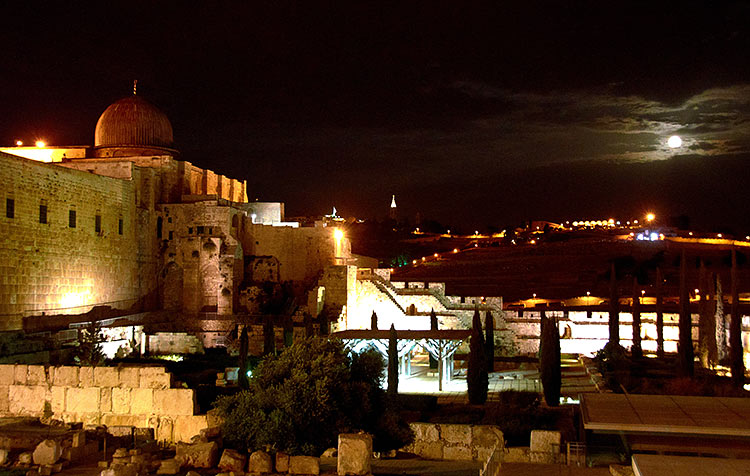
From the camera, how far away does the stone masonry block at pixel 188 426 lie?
11773 millimetres

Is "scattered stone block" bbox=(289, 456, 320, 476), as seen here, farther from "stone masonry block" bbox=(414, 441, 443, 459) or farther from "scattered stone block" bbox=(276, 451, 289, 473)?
"stone masonry block" bbox=(414, 441, 443, 459)

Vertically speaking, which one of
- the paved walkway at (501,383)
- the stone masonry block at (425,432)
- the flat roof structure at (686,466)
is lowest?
the paved walkway at (501,383)

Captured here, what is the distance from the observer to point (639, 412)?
1180 cm

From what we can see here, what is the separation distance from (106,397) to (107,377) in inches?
12.1

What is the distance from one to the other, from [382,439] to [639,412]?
4293mm

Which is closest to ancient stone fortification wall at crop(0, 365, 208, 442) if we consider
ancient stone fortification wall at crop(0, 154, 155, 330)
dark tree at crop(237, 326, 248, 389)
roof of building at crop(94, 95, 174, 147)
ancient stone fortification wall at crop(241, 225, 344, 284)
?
dark tree at crop(237, 326, 248, 389)

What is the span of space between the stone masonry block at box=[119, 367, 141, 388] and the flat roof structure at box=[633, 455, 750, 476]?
7.31 metres

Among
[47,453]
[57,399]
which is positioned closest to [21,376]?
[57,399]

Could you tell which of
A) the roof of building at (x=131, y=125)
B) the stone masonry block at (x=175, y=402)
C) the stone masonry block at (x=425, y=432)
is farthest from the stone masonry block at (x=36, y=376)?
the roof of building at (x=131, y=125)

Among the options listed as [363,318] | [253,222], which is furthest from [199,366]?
[253,222]

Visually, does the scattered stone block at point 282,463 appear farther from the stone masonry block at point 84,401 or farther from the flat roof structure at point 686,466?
the flat roof structure at point 686,466

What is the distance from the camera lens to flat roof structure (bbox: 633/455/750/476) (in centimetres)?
909

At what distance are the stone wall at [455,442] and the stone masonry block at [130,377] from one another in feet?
15.3

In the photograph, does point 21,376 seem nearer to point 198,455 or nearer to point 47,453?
point 47,453
